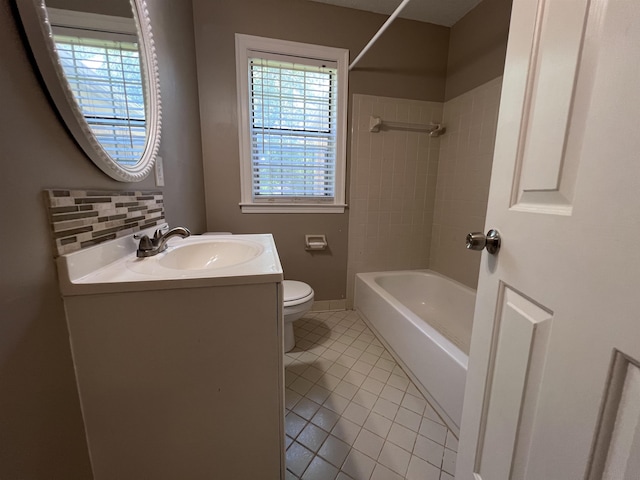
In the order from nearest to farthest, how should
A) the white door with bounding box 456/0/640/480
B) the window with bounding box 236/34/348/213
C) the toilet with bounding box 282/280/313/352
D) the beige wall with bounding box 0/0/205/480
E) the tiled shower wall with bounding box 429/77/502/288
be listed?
the white door with bounding box 456/0/640/480 < the beige wall with bounding box 0/0/205/480 < the toilet with bounding box 282/280/313/352 < the tiled shower wall with bounding box 429/77/502/288 < the window with bounding box 236/34/348/213

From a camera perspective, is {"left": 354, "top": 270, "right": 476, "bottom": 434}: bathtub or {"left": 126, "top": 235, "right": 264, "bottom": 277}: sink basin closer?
{"left": 126, "top": 235, "right": 264, "bottom": 277}: sink basin

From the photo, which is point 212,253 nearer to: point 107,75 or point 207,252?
point 207,252

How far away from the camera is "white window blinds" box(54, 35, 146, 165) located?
2.04ft

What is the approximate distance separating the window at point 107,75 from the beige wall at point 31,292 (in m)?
0.09

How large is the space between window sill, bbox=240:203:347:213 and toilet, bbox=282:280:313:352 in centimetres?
64

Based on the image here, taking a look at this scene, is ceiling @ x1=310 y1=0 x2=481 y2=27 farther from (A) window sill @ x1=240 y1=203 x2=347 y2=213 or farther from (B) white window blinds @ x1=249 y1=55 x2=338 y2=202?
(A) window sill @ x1=240 y1=203 x2=347 y2=213

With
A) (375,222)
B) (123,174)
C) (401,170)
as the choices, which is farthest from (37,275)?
(401,170)

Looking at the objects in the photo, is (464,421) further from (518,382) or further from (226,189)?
(226,189)

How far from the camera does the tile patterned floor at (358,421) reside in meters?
1.00

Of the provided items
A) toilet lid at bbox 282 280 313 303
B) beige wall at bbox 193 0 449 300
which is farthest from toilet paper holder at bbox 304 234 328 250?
toilet lid at bbox 282 280 313 303

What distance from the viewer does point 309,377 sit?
4.84ft

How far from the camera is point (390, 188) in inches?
87.5

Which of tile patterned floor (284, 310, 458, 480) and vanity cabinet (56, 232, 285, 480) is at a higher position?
vanity cabinet (56, 232, 285, 480)

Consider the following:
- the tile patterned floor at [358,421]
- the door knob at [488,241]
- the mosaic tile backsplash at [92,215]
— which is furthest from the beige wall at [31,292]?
the door knob at [488,241]
